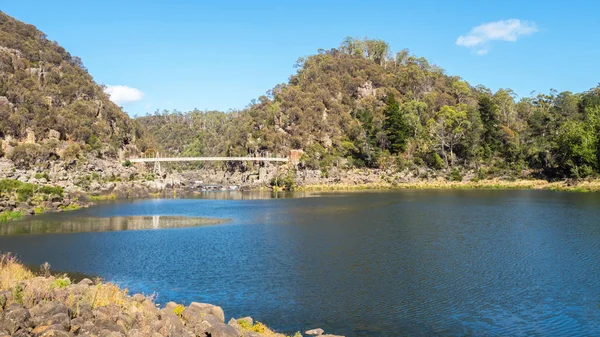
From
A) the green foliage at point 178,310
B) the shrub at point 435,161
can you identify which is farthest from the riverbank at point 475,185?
the green foliage at point 178,310

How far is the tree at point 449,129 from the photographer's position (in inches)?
4572

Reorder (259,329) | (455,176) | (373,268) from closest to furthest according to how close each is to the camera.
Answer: (259,329)
(373,268)
(455,176)

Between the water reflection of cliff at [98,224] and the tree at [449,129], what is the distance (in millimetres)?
81168

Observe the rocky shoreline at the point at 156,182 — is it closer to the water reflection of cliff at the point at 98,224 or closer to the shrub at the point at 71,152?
the shrub at the point at 71,152

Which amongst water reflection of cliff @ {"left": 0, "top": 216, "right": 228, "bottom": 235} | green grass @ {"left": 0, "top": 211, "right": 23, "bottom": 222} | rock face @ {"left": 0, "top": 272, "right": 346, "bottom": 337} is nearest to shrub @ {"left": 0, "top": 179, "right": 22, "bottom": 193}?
green grass @ {"left": 0, "top": 211, "right": 23, "bottom": 222}

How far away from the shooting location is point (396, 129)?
123 meters

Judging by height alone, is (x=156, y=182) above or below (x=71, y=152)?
below

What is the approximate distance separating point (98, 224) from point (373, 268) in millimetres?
31956

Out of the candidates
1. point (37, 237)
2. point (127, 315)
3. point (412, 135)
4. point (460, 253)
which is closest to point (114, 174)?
point (37, 237)

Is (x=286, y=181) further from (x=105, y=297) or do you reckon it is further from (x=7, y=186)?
(x=105, y=297)

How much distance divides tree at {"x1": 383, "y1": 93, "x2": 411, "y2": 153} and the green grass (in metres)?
90.5

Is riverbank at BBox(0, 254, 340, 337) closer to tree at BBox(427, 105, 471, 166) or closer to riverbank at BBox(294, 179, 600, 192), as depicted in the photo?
riverbank at BBox(294, 179, 600, 192)

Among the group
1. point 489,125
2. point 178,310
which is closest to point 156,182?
point 489,125

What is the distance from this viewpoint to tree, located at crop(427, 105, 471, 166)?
116 m
